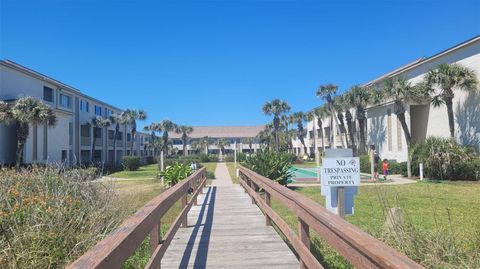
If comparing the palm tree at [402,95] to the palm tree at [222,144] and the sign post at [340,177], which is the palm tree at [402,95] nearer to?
the sign post at [340,177]

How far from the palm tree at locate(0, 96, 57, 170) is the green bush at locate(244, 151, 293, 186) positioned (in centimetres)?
1941

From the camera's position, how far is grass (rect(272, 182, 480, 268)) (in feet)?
16.3

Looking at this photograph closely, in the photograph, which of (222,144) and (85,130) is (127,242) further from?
(222,144)

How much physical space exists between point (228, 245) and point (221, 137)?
11576cm

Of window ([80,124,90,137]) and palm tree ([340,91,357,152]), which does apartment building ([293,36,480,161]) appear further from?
window ([80,124,90,137])

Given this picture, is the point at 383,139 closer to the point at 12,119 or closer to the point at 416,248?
the point at 12,119

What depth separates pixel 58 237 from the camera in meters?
4.81

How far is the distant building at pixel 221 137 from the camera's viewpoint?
119144 millimetres

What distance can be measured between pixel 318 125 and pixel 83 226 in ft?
237

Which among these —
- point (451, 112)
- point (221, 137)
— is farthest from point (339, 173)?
point (221, 137)

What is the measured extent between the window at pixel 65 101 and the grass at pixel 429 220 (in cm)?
3446

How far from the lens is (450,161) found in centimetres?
2623

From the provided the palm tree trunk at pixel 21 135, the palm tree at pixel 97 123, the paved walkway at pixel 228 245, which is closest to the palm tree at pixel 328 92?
the palm tree at pixel 97 123

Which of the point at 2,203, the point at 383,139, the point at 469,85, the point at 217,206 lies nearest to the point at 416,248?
the point at 2,203
